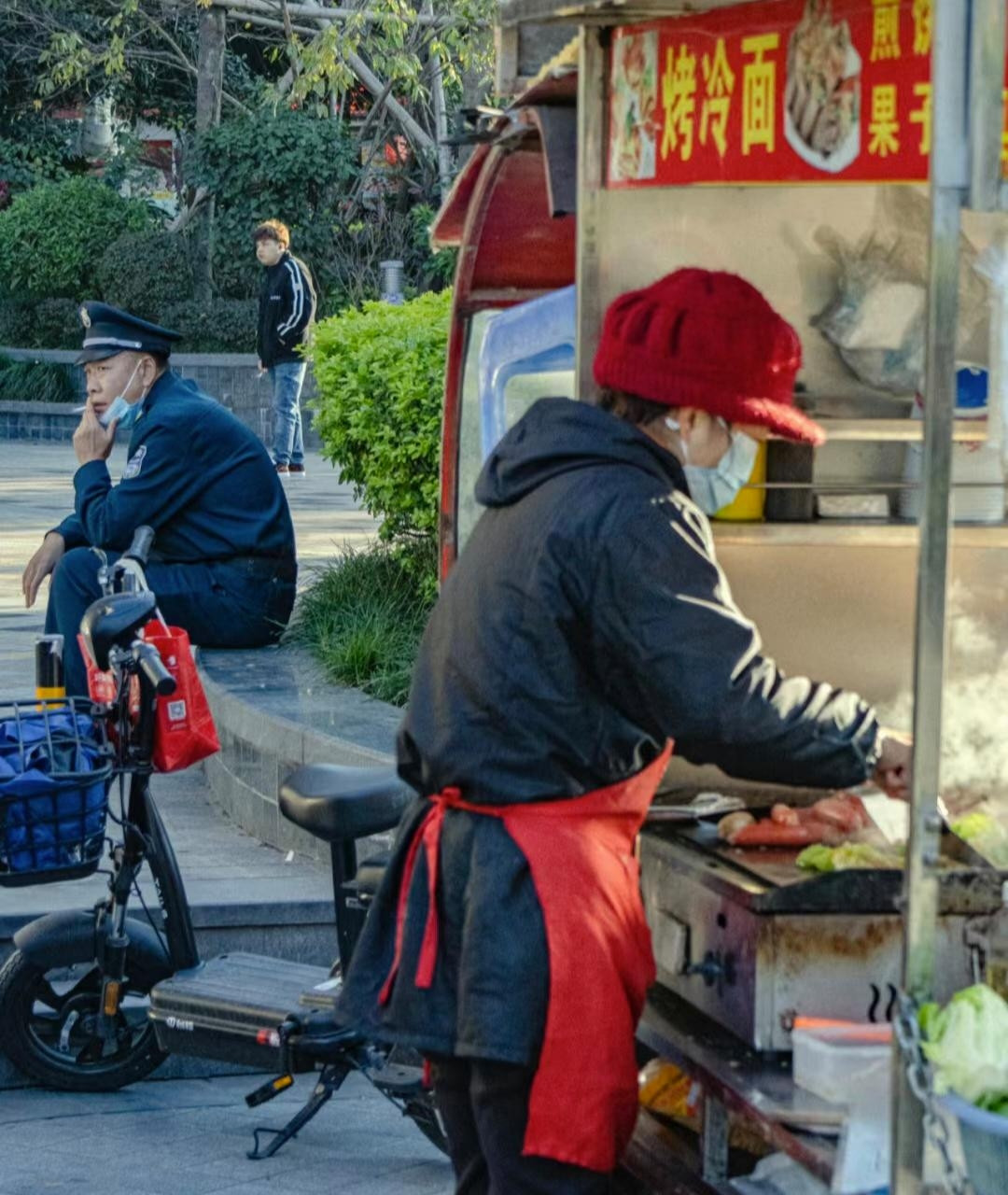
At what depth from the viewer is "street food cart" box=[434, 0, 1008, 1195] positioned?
3.29m

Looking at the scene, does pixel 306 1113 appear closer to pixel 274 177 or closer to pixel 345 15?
pixel 345 15

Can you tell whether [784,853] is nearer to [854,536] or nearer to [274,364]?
[854,536]

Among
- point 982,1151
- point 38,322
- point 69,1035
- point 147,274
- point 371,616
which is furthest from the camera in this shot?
point 38,322

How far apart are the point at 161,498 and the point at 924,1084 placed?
4768 mm

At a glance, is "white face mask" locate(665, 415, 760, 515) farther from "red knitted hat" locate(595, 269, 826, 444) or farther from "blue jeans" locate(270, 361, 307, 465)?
"blue jeans" locate(270, 361, 307, 465)

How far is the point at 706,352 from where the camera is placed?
307cm

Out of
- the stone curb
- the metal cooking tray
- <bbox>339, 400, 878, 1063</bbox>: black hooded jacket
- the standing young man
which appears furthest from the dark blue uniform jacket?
the standing young man

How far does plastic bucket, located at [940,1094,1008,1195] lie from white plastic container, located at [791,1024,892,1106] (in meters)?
0.41

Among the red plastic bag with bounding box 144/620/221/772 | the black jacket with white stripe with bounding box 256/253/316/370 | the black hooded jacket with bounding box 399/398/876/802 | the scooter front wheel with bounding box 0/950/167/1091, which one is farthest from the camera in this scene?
the black jacket with white stripe with bounding box 256/253/316/370

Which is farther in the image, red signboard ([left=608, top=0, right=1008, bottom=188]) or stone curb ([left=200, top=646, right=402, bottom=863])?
stone curb ([left=200, top=646, right=402, bottom=863])

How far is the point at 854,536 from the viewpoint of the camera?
389 centimetres

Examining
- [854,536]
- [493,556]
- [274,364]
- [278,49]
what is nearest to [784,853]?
[854,536]

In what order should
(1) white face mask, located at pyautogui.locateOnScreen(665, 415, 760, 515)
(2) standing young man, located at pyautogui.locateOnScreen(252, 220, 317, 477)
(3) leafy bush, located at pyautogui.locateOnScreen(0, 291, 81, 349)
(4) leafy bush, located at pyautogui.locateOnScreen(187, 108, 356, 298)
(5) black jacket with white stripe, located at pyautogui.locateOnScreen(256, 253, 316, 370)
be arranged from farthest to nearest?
1. (3) leafy bush, located at pyautogui.locateOnScreen(0, 291, 81, 349)
2. (4) leafy bush, located at pyautogui.locateOnScreen(187, 108, 356, 298)
3. (5) black jacket with white stripe, located at pyautogui.locateOnScreen(256, 253, 316, 370)
4. (2) standing young man, located at pyautogui.locateOnScreen(252, 220, 317, 477)
5. (1) white face mask, located at pyautogui.locateOnScreen(665, 415, 760, 515)

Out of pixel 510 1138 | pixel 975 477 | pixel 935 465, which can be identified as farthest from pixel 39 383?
pixel 935 465
